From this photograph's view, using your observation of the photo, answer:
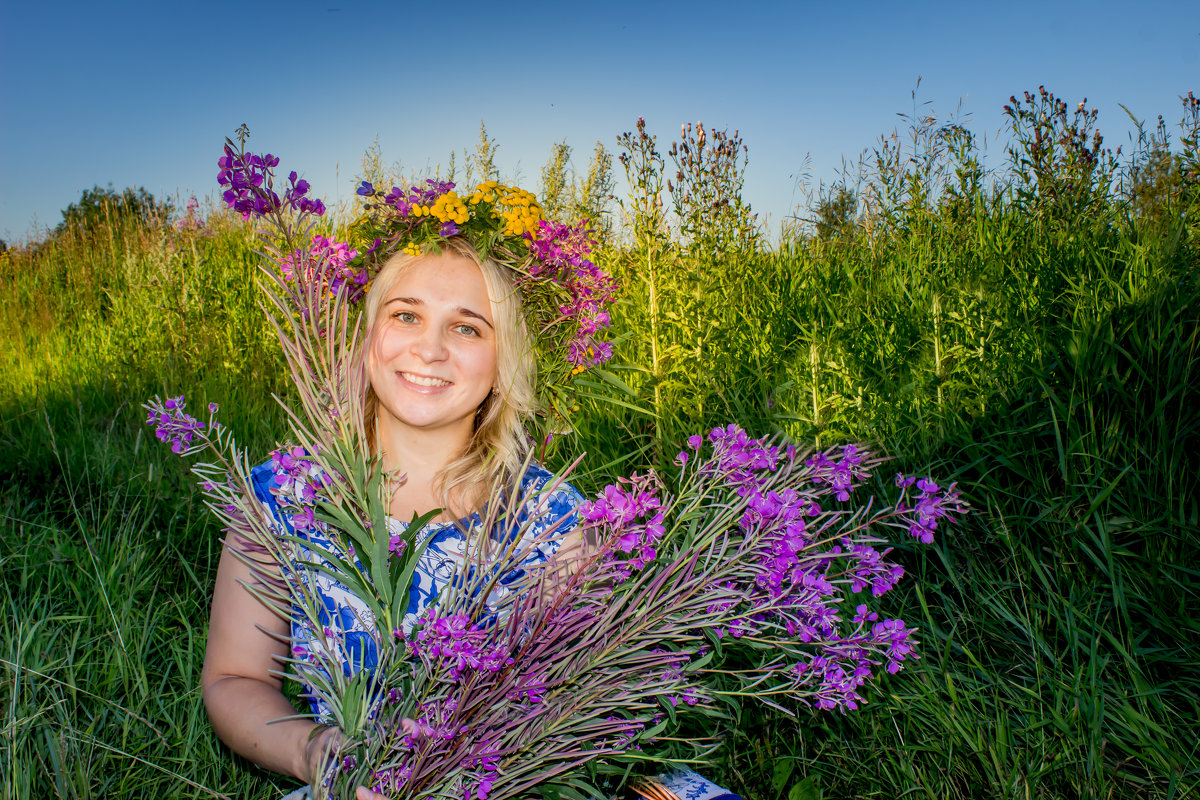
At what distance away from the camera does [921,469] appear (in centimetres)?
225

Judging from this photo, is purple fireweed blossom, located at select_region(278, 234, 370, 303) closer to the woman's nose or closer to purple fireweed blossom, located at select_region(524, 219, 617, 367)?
the woman's nose

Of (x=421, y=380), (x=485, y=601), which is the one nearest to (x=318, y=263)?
(x=485, y=601)

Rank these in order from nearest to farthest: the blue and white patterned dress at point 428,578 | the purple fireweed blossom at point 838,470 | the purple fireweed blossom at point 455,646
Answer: the purple fireweed blossom at point 455,646 < the purple fireweed blossom at point 838,470 < the blue and white patterned dress at point 428,578

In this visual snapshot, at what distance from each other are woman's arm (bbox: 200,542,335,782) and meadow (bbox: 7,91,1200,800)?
6.3 inches

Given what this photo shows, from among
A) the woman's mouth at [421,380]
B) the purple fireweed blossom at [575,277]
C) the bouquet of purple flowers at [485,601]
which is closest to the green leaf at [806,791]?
the bouquet of purple flowers at [485,601]

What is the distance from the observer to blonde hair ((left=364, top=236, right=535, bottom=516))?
193 cm

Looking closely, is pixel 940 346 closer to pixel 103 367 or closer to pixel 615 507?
pixel 615 507

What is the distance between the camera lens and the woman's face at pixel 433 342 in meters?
1.85

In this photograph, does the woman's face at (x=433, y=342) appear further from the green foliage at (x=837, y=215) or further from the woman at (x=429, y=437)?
the green foliage at (x=837, y=215)

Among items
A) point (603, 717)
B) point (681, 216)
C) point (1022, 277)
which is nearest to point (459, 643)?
point (603, 717)

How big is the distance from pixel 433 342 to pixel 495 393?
315 millimetres

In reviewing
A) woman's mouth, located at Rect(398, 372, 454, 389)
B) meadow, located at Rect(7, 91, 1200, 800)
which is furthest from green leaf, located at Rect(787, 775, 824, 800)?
woman's mouth, located at Rect(398, 372, 454, 389)

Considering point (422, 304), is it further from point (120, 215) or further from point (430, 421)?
point (120, 215)

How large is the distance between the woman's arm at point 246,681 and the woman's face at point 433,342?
54 cm
